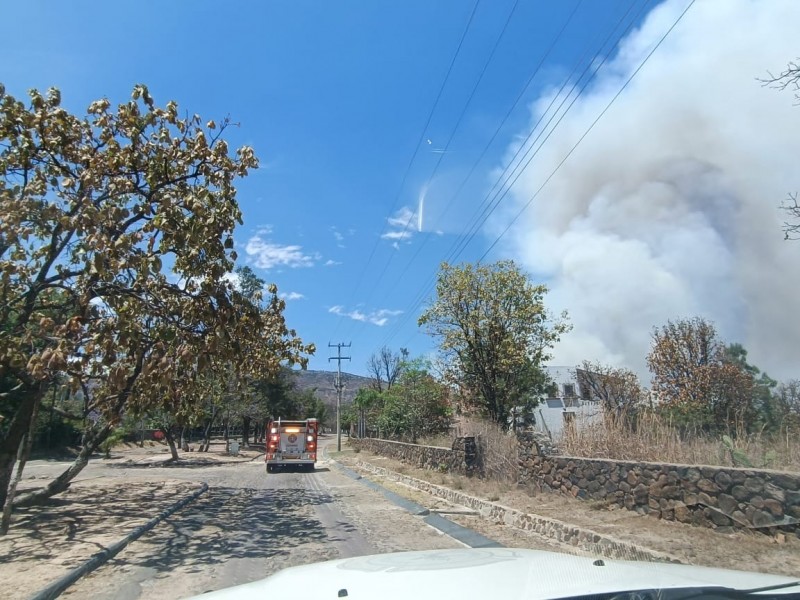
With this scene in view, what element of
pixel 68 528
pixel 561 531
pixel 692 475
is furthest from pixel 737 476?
pixel 68 528

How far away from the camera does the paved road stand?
7.81m

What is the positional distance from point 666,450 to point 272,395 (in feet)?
169

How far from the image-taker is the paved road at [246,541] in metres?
7.81

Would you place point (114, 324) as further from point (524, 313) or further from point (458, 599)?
point (524, 313)

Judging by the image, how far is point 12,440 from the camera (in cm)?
1281

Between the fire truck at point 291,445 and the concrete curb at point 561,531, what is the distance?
1674 centimetres

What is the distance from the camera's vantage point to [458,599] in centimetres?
285

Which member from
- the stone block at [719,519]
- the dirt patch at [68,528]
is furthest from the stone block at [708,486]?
the dirt patch at [68,528]

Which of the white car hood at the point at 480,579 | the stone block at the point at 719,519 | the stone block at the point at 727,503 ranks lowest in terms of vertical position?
the stone block at the point at 719,519

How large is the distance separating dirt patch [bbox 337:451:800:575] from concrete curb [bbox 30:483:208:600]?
21.1 feet

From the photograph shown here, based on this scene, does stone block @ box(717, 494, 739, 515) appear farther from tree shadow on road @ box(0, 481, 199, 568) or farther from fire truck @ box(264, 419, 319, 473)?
fire truck @ box(264, 419, 319, 473)

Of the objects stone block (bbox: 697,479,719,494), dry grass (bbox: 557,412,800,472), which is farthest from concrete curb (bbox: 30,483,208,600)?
dry grass (bbox: 557,412,800,472)

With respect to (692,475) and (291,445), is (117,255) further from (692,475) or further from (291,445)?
(291,445)

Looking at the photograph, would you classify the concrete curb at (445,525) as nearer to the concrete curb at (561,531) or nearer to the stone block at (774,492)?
the concrete curb at (561,531)
